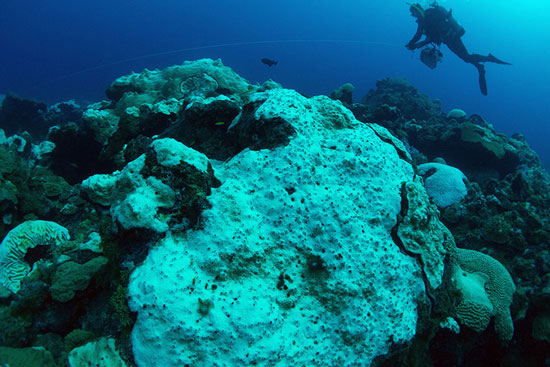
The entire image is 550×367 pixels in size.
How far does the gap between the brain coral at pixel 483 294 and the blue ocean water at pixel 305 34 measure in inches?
2762

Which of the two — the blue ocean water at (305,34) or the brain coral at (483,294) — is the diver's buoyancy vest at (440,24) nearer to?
the brain coral at (483,294)

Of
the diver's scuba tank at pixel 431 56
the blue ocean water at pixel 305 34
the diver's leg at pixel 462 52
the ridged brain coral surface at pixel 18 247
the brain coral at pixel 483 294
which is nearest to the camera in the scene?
the brain coral at pixel 483 294

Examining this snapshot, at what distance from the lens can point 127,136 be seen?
17.2ft

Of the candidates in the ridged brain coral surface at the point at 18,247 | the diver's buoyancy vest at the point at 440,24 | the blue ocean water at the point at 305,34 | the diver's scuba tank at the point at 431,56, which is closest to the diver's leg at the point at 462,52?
the diver's buoyancy vest at the point at 440,24

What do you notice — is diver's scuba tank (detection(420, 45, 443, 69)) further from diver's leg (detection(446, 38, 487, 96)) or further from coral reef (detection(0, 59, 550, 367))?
coral reef (detection(0, 59, 550, 367))

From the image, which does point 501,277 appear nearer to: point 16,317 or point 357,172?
point 357,172

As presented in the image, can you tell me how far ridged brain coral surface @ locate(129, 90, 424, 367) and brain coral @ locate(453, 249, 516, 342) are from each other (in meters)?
1.25

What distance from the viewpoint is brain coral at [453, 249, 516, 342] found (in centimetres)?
333

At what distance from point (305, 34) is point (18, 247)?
10492 centimetres

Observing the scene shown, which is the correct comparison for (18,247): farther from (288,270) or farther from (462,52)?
(462,52)

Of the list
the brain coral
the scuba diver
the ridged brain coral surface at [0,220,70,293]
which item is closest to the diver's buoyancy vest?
the scuba diver

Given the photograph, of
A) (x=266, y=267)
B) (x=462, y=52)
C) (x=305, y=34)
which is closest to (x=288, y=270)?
(x=266, y=267)

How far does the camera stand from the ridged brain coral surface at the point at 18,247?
375 cm

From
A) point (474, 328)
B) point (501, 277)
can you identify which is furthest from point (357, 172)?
point (501, 277)
